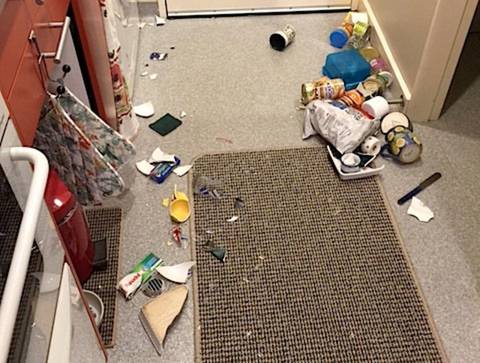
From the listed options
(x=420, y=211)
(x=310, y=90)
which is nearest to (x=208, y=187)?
(x=310, y=90)

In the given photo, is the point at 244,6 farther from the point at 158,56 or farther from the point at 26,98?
the point at 26,98

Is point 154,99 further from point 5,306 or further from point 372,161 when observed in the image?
point 5,306

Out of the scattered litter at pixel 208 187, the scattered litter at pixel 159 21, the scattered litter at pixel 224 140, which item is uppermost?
the scattered litter at pixel 159 21

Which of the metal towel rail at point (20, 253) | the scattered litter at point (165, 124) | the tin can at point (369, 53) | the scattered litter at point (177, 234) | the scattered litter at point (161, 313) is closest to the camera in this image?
the metal towel rail at point (20, 253)

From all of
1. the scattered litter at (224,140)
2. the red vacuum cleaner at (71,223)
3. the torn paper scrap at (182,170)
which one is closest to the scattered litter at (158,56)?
the scattered litter at (224,140)

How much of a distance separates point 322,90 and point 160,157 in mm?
680

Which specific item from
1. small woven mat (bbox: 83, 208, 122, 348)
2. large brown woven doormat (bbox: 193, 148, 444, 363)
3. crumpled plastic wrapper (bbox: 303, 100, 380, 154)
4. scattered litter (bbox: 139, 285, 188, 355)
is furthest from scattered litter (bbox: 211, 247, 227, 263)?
crumpled plastic wrapper (bbox: 303, 100, 380, 154)

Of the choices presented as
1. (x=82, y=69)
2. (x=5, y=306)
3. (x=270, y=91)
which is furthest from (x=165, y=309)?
(x=270, y=91)

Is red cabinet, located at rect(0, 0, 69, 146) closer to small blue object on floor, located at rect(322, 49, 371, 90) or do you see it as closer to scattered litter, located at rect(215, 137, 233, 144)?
scattered litter, located at rect(215, 137, 233, 144)

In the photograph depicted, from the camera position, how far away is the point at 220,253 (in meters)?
1.70

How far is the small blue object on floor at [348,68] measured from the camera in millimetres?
2250

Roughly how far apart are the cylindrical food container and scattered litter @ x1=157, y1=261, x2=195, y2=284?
1215 millimetres

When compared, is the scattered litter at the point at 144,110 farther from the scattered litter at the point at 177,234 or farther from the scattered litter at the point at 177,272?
the scattered litter at the point at 177,272

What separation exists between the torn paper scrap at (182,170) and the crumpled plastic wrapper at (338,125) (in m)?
0.45
